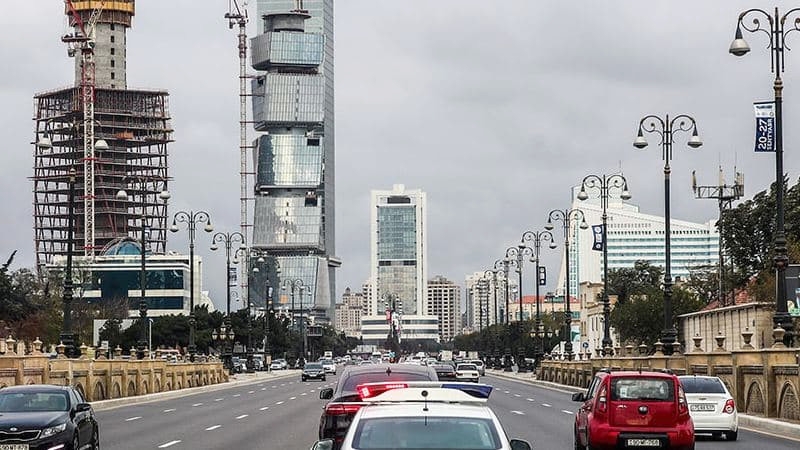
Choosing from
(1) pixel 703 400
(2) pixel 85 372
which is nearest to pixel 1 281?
(2) pixel 85 372

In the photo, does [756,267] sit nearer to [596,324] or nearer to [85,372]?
[596,324]

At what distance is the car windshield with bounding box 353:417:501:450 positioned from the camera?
10.6 metres

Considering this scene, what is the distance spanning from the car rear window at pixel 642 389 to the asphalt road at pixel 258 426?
378 cm

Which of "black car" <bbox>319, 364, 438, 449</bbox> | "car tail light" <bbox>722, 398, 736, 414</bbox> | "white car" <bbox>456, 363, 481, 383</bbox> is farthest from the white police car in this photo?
"white car" <bbox>456, 363, 481, 383</bbox>

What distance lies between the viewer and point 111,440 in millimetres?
30625

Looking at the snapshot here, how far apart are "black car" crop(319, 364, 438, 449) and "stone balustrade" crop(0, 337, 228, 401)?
2698cm

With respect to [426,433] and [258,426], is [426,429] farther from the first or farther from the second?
[258,426]

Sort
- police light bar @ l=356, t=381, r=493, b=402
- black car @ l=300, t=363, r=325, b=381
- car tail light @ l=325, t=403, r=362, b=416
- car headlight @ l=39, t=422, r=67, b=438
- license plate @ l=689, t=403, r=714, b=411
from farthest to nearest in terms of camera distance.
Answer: black car @ l=300, t=363, r=325, b=381 → license plate @ l=689, t=403, r=714, b=411 → car headlight @ l=39, t=422, r=67, b=438 → car tail light @ l=325, t=403, r=362, b=416 → police light bar @ l=356, t=381, r=493, b=402

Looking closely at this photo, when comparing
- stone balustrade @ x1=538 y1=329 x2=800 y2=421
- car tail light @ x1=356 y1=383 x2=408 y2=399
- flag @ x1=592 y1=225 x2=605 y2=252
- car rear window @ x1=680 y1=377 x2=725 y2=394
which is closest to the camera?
car tail light @ x1=356 y1=383 x2=408 y2=399

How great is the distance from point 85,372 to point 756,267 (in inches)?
2517

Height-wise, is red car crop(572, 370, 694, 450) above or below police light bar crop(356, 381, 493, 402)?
below

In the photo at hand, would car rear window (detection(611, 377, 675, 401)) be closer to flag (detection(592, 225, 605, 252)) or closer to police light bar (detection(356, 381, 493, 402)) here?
police light bar (detection(356, 381, 493, 402))

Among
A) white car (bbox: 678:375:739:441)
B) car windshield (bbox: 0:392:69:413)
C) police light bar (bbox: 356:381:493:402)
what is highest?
police light bar (bbox: 356:381:493:402)

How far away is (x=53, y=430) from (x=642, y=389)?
32.1 ft
